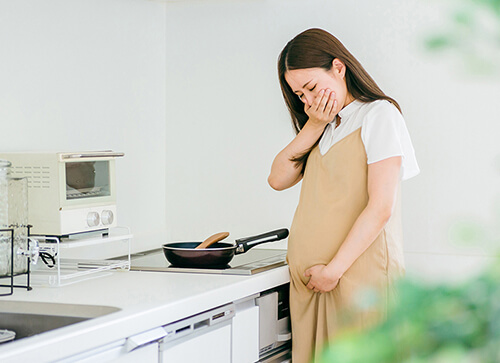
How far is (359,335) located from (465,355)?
0.03 metres

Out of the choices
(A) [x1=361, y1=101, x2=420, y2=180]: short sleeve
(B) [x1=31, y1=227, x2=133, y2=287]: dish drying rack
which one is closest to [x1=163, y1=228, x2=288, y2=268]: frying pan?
(B) [x1=31, y1=227, x2=133, y2=287]: dish drying rack

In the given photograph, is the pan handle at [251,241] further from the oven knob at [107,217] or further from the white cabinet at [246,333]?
the oven knob at [107,217]

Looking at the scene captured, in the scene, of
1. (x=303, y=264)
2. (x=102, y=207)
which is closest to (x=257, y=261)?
(x=303, y=264)

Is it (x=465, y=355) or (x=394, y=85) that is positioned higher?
(x=394, y=85)

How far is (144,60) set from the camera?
8.33 feet

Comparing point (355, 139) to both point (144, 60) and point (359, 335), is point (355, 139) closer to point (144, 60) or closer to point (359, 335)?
point (144, 60)

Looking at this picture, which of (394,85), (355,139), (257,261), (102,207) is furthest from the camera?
(394,85)

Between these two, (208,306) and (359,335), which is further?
(208,306)

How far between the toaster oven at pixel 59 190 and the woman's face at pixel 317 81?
0.55 metres

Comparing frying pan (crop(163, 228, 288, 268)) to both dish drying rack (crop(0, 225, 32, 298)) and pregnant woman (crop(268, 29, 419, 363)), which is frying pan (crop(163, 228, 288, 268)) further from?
dish drying rack (crop(0, 225, 32, 298))

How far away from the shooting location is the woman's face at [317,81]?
1.75m

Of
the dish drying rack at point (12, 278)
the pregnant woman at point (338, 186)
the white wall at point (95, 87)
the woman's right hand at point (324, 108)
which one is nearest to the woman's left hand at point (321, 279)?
the pregnant woman at point (338, 186)

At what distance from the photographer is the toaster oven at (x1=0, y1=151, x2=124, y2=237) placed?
1692 mm

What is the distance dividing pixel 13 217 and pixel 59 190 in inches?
5.3
